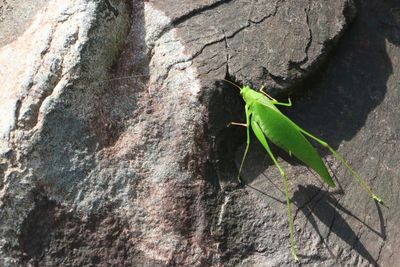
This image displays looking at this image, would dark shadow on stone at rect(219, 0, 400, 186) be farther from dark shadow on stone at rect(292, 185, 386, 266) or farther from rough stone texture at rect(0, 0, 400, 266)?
dark shadow on stone at rect(292, 185, 386, 266)

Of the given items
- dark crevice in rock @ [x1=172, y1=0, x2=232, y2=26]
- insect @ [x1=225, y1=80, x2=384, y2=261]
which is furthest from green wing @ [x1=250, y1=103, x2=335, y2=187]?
dark crevice in rock @ [x1=172, y1=0, x2=232, y2=26]

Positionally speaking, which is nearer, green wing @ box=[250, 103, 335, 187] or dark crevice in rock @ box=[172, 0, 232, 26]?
green wing @ box=[250, 103, 335, 187]

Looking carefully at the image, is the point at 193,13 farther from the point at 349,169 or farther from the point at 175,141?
the point at 349,169

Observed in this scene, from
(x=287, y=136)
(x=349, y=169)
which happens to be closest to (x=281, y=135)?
(x=287, y=136)

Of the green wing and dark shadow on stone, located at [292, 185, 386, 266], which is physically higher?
the green wing

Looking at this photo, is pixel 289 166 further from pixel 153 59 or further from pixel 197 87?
pixel 153 59

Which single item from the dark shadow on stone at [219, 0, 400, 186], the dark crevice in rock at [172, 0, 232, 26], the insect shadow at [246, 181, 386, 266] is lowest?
the insect shadow at [246, 181, 386, 266]

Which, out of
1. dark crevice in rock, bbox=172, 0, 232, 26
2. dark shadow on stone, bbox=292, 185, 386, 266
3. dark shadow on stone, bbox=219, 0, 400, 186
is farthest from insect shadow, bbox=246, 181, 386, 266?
dark crevice in rock, bbox=172, 0, 232, 26

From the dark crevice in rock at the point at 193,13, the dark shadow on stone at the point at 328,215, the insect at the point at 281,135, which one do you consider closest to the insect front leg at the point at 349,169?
the insect at the point at 281,135

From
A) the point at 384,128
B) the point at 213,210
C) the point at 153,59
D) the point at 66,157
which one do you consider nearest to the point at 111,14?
the point at 153,59
